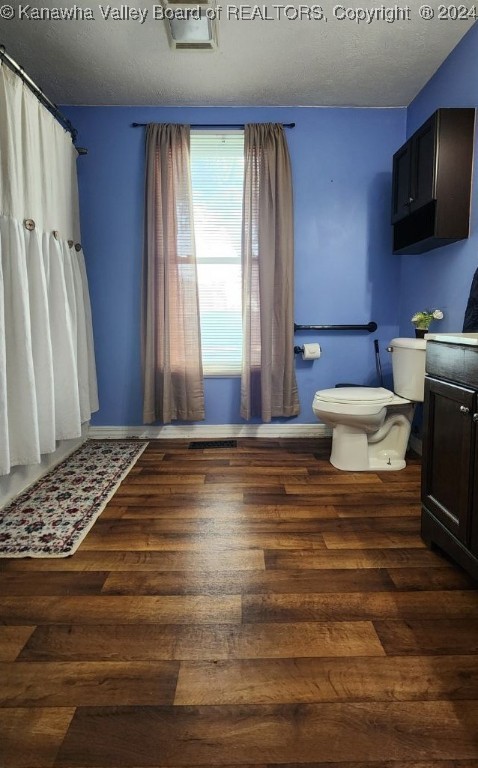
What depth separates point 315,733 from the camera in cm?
88

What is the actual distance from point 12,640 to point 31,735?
1.04 ft

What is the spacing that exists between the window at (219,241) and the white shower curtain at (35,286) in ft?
2.74

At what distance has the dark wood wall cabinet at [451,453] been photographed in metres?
1.28

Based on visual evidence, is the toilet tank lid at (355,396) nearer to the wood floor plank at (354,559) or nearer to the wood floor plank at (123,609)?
the wood floor plank at (354,559)

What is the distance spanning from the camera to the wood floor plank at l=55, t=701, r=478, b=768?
84 centimetres

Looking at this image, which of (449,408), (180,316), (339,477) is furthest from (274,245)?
(449,408)

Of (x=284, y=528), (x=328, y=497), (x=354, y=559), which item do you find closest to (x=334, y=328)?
(x=328, y=497)

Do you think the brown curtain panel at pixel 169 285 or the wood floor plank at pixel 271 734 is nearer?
the wood floor plank at pixel 271 734

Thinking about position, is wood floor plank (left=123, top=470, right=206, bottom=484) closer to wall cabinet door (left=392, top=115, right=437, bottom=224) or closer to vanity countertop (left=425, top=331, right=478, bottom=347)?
vanity countertop (left=425, top=331, right=478, bottom=347)

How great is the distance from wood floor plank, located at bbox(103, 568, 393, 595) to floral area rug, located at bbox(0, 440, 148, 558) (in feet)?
1.12

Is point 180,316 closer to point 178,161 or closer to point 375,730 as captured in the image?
A: point 178,161

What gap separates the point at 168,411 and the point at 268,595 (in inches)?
69.5

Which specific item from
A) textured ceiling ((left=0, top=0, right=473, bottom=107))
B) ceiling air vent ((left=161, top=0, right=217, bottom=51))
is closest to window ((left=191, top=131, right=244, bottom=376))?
textured ceiling ((left=0, top=0, right=473, bottom=107))

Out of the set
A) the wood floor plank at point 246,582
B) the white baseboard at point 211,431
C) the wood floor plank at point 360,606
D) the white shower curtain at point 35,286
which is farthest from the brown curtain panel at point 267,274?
the wood floor plank at point 360,606
